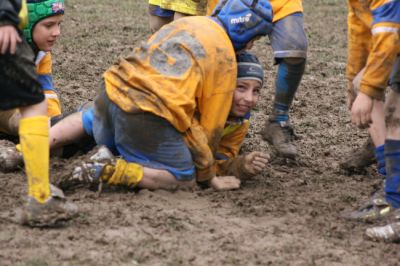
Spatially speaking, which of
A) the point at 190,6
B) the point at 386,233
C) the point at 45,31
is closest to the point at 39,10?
the point at 45,31

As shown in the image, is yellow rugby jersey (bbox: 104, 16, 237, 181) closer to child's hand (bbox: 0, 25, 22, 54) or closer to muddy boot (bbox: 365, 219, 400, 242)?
child's hand (bbox: 0, 25, 22, 54)

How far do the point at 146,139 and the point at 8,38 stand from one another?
1.10 m

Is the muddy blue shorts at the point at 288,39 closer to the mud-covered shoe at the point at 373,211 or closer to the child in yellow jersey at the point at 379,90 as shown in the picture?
the child in yellow jersey at the point at 379,90

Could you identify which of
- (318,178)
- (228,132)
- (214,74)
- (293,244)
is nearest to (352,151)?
(318,178)

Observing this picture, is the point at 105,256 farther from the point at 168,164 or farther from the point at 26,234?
the point at 168,164

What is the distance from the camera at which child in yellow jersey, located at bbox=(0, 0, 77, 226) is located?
440 centimetres

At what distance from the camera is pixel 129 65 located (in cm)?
517

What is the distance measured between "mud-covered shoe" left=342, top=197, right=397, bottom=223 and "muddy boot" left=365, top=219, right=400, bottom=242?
19cm

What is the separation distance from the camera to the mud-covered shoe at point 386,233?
461 centimetres

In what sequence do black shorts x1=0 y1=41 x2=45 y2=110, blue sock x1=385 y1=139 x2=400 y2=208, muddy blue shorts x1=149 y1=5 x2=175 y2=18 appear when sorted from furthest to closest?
muddy blue shorts x1=149 y1=5 x2=175 y2=18, blue sock x1=385 y1=139 x2=400 y2=208, black shorts x1=0 y1=41 x2=45 y2=110

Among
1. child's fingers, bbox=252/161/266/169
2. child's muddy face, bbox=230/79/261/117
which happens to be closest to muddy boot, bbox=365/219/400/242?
child's fingers, bbox=252/161/266/169

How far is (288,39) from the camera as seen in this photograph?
595 cm

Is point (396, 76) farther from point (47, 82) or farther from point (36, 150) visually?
point (47, 82)

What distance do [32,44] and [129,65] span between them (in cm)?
86
